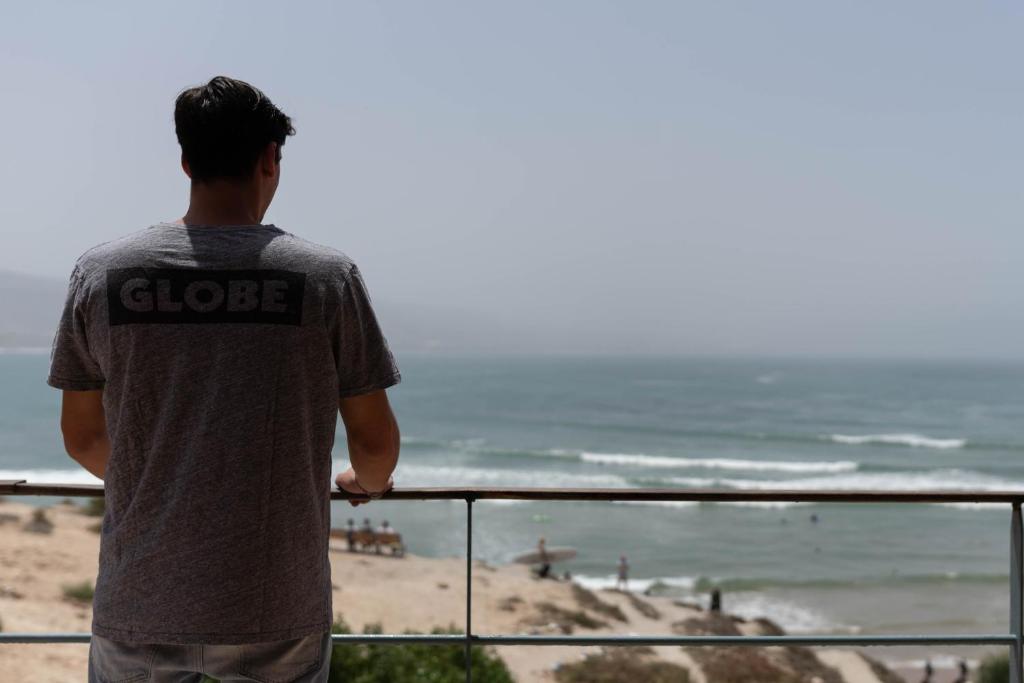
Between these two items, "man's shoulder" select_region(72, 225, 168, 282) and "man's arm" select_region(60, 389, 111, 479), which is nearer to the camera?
"man's shoulder" select_region(72, 225, 168, 282)

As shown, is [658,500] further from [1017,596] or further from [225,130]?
[225,130]

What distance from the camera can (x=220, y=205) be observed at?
1.13 meters

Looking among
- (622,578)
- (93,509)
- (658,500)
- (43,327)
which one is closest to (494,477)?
(622,578)

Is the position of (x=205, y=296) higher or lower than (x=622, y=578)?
higher

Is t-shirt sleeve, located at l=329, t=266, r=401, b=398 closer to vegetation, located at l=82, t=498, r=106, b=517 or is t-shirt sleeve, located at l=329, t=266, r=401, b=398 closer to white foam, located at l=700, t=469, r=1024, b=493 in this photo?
vegetation, located at l=82, t=498, r=106, b=517

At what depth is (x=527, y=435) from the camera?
4444 centimetres

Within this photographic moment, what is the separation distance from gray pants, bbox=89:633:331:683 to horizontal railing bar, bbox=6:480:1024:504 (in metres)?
0.68

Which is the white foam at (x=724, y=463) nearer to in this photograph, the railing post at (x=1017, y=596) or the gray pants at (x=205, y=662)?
the railing post at (x=1017, y=596)

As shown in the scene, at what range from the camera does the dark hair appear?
1.11m

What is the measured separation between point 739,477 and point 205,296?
32.7 metres

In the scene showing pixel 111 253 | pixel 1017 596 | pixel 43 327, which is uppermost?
pixel 111 253

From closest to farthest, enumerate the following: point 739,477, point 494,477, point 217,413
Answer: point 217,413
point 739,477
point 494,477

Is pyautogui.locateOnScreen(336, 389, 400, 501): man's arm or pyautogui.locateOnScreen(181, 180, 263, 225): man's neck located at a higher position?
pyautogui.locateOnScreen(181, 180, 263, 225): man's neck

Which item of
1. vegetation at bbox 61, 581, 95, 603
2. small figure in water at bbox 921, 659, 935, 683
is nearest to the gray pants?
small figure in water at bbox 921, 659, 935, 683
